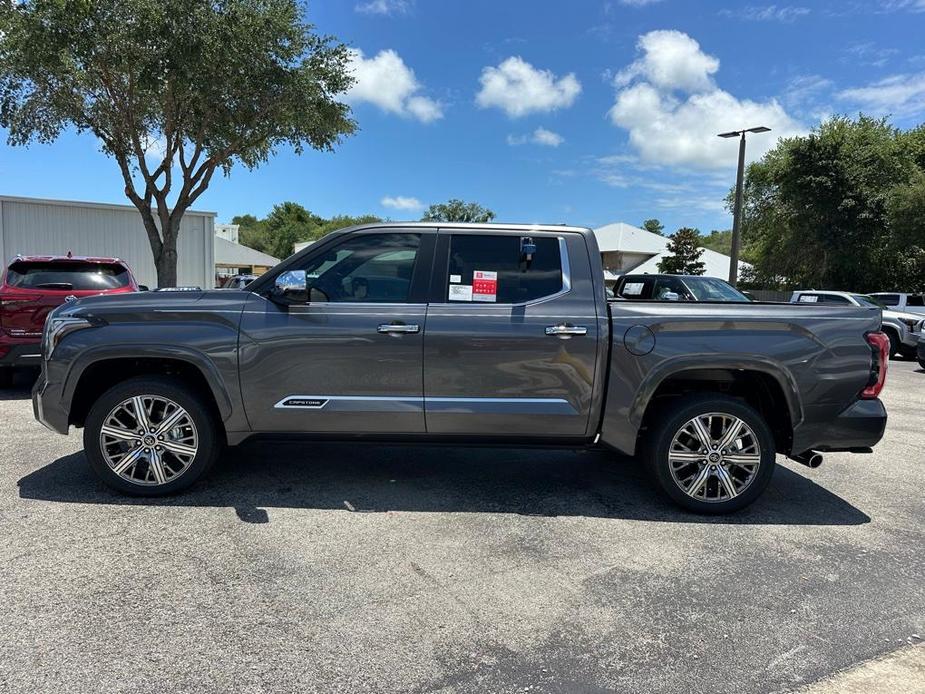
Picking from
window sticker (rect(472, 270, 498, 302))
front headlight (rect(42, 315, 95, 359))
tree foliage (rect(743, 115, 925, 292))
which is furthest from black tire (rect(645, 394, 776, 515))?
tree foliage (rect(743, 115, 925, 292))

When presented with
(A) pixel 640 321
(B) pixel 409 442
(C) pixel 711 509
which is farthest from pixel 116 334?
(C) pixel 711 509

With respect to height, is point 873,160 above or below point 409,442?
above

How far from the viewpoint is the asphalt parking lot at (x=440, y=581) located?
8.68 ft

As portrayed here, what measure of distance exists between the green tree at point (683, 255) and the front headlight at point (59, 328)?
43557 mm

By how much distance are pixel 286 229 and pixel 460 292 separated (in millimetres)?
96710

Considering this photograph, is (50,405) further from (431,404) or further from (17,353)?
(17,353)

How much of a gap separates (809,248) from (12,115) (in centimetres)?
3045

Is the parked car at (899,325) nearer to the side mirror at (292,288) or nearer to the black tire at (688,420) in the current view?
the black tire at (688,420)

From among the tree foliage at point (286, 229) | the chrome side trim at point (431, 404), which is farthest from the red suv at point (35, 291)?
the tree foliage at point (286, 229)

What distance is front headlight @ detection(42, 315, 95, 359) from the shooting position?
4297mm

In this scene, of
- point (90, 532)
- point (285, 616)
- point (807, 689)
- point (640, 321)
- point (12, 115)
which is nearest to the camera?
point (807, 689)

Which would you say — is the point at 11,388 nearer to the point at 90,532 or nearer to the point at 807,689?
the point at 90,532

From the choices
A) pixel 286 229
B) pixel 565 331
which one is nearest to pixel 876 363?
pixel 565 331

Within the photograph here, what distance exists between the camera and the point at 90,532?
3.81m
